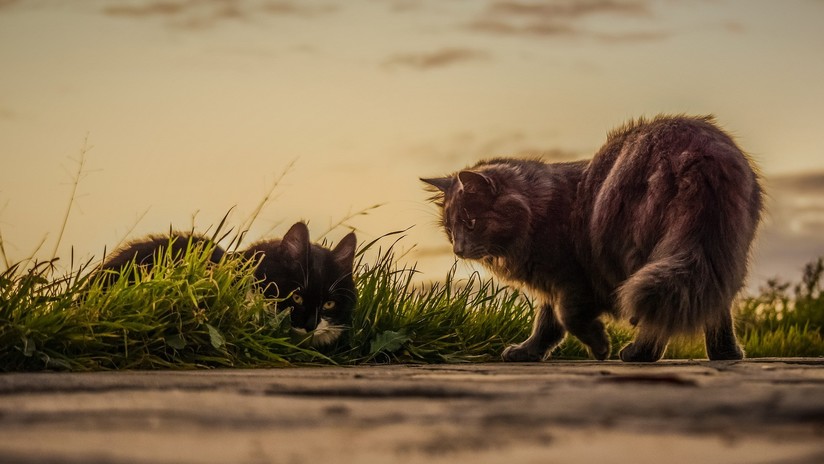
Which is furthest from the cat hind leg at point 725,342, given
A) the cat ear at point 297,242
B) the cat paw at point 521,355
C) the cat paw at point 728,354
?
the cat ear at point 297,242

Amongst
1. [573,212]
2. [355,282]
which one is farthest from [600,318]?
[355,282]

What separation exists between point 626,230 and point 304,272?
180cm

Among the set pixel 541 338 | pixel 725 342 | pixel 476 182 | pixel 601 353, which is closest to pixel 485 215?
pixel 476 182

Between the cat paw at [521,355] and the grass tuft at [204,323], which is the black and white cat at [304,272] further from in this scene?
the cat paw at [521,355]

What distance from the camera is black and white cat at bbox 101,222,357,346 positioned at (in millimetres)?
4641

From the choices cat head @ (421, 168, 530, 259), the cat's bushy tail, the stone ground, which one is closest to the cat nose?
cat head @ (421, 168, 530, 259)

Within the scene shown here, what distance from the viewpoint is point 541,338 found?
17.4 feet

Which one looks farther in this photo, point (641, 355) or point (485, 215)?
point (485, 215)

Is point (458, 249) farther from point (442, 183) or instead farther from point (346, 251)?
point (346, 251)

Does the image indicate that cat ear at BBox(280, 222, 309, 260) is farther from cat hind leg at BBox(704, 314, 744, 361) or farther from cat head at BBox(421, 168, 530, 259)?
cat hind leg at BBox(704, 314, 744, 361)

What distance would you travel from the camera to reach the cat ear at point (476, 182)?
520cm

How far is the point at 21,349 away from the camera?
3.40 metres

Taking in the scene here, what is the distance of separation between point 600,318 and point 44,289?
313 cm

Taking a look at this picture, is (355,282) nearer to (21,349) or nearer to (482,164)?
(482,164)
